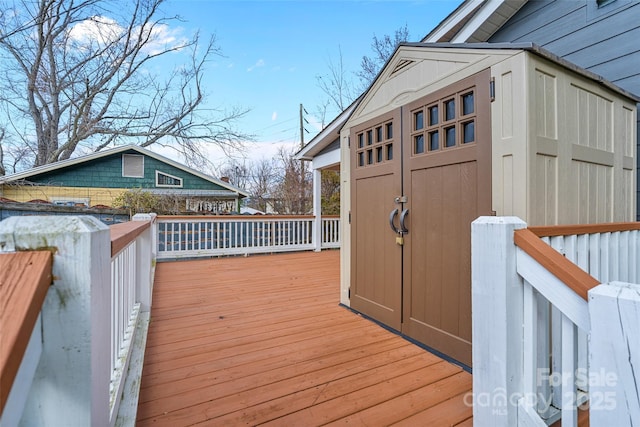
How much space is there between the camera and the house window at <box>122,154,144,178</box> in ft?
38.3

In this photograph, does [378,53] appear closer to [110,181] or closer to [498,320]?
[110,181]

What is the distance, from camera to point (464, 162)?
212cm

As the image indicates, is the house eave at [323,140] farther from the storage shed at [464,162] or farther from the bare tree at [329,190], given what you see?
the bare tree at [329,190]

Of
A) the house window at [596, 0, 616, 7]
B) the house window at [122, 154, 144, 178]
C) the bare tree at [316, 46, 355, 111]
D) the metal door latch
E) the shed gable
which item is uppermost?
the bare tree at [316, 46, 355, 111]

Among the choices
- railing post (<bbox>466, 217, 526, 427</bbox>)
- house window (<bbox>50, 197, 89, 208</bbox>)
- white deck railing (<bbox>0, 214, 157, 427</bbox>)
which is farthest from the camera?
house window (<bbox>50, 197, 89, 208</bbox>)

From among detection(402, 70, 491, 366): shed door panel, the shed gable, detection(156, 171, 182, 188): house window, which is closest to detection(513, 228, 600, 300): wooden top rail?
detection(402, 70, 491, 366): shed door panel

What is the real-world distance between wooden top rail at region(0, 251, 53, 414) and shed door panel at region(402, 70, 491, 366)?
2.07 metres

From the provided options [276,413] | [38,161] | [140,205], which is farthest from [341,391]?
[38,161]

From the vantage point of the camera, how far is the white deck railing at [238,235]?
6492 millimetres

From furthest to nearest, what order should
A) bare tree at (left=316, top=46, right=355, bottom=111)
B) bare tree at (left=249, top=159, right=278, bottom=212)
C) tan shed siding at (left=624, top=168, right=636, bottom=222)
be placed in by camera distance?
bare tree at (left=249, top=159, right=278, bottom=212)
bare tree at (left=316, top=46, right=355, bottom=111)
tan shed siding at (left=624, top=168, right=636, bottom=222)

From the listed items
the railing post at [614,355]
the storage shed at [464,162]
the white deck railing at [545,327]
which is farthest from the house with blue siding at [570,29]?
the railing post at [614,355]

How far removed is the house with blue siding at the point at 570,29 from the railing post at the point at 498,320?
111 inches

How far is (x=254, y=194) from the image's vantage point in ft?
56.7

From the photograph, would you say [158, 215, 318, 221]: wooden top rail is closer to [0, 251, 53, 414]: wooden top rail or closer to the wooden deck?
the wooden deck
